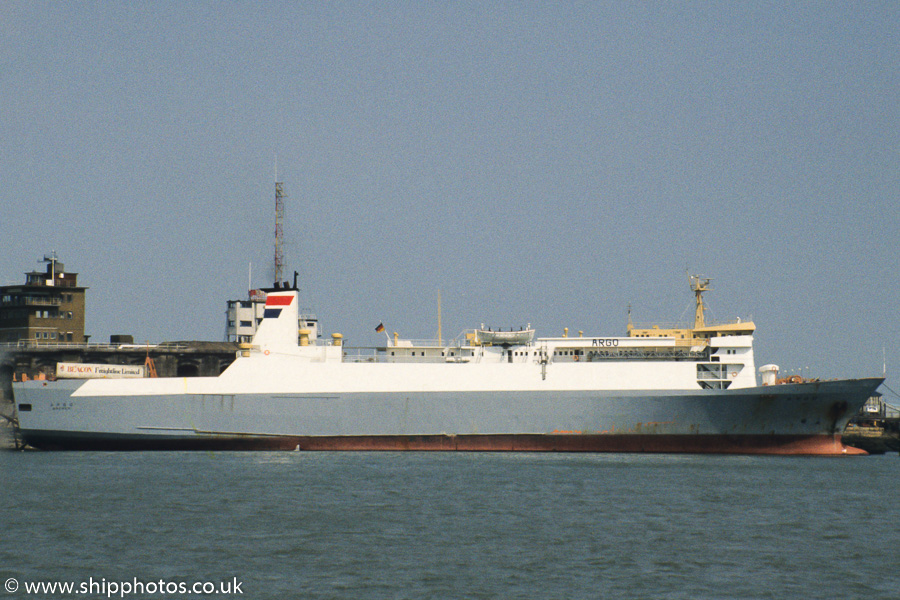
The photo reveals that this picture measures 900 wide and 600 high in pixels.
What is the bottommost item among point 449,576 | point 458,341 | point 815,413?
point 449,576

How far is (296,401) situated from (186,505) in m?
11.3

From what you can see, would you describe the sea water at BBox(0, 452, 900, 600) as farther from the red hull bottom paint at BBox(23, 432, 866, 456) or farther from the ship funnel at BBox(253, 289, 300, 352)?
the ship funnel at BBox(253, 289, 300, 352)

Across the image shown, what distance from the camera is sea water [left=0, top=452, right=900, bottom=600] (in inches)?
564

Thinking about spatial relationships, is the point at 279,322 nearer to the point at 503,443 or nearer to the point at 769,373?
the point at 503,443

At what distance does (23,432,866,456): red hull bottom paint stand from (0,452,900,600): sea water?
8.88 feet

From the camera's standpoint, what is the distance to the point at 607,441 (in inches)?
1213

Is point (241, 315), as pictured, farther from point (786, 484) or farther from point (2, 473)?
point (786, 484)

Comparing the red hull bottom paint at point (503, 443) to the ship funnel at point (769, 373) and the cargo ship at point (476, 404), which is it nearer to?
the cargo ship at point (476, 404)

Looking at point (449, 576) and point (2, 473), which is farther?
point (2, 473)

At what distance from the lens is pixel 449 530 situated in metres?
18.0

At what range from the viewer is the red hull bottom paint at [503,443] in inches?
1209

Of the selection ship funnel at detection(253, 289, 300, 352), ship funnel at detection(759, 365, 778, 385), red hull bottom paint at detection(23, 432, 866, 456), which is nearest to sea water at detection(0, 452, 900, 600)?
red hull bottom paint at detection(23, 432, 866, 456)

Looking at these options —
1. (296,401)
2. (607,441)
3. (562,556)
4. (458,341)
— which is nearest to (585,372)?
(607,441)

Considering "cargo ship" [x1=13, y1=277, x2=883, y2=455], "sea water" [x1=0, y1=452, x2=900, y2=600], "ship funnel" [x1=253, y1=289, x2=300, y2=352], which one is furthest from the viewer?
"ship funnel" [x1=253, y1=289, x2=300, y2=352]
